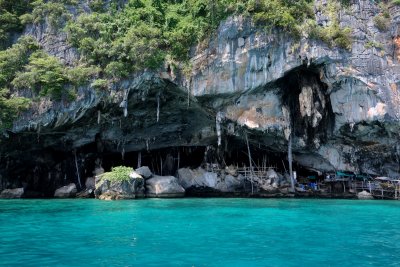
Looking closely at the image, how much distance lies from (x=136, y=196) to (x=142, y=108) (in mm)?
5303

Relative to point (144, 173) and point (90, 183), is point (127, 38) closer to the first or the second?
point (144, 173)

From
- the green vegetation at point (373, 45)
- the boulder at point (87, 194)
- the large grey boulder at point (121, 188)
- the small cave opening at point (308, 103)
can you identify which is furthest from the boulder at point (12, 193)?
the green vegetation at point (373, 45)

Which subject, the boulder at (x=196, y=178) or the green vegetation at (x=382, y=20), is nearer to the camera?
the green vegetation at (x=382, y=20)

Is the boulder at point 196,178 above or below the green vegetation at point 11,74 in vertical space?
below

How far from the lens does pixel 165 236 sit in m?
11.1

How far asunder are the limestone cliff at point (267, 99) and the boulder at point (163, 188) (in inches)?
157

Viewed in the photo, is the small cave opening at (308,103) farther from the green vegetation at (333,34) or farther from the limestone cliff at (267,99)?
the green vegetation at (333,34)

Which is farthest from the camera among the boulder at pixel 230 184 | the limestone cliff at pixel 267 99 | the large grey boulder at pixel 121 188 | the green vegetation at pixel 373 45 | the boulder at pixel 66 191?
the boulder at pixel 230 184

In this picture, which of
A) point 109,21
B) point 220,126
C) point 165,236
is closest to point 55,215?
point 165,236

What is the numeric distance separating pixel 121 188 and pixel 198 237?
12898 mm

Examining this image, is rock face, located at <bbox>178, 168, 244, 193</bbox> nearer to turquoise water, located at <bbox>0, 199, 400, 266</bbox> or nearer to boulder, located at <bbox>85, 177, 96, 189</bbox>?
boulder, located at <bbox>85, 177, 96, 189</bbox>

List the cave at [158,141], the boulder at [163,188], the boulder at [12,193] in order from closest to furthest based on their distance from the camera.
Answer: the cave at [158,141]
the boulder at [163,188]
the boulder at [12,193]

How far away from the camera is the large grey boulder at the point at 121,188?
23.1m

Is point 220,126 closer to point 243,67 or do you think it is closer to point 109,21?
point 243,67
